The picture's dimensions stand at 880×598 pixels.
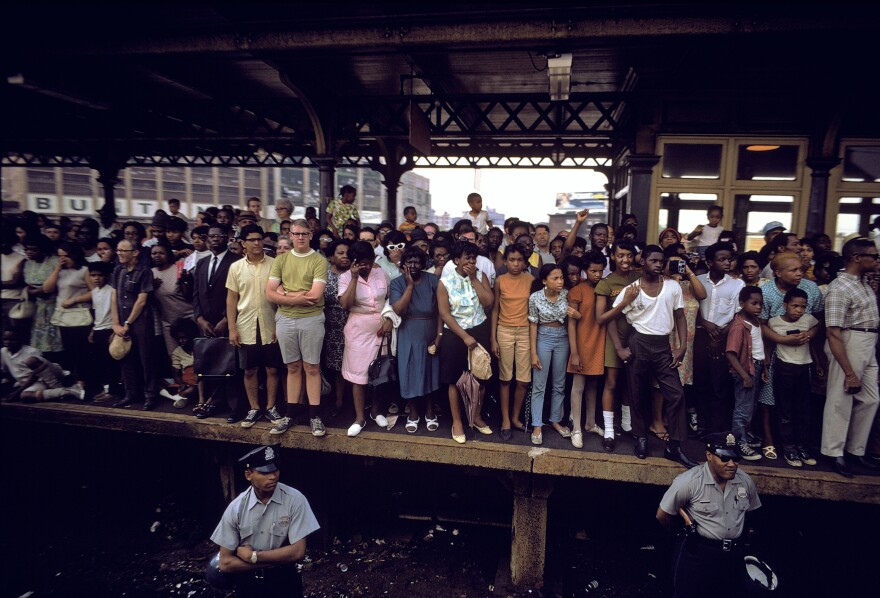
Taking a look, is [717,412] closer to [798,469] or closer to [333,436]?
[798,469]

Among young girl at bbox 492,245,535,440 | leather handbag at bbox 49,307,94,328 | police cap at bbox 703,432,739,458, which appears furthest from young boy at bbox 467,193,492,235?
leather handbag at bbox 49,307,94,328

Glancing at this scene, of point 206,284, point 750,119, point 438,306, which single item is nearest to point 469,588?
point 438,306

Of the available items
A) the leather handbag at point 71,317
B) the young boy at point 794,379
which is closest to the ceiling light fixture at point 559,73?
the young boy at point 794,379

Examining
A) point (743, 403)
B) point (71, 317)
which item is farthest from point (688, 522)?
point (71, 317)

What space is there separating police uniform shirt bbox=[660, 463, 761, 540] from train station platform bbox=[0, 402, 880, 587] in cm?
60

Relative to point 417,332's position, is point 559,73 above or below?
above

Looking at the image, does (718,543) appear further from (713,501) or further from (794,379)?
(794,379)

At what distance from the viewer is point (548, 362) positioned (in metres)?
4.61

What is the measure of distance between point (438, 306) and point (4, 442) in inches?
253

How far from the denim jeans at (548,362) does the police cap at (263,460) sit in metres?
2.52

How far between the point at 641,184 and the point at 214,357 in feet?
23.5

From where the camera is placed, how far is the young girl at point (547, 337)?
4547 mm

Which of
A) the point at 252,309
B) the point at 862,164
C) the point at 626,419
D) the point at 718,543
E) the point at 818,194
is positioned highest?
the point at 862,164

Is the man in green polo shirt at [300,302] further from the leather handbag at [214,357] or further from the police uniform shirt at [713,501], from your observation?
the police uniform shirt at [713,501]
